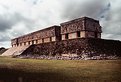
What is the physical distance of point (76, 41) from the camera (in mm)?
18688

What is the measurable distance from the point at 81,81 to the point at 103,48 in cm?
1225

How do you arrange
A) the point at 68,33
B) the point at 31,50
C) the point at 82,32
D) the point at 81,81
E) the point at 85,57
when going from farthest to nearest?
1. the point at 31,50
2. the point at 68,33
3. the point at 82,32
4. the point at 85,57
5. the point at 81,81

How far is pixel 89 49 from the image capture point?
56.3ft

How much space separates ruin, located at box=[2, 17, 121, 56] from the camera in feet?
58.2

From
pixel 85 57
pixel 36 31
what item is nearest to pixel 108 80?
pixel 85 57

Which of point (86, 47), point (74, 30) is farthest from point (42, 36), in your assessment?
Result: point (86, 47)

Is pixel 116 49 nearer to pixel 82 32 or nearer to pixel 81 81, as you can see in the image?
pixel 82 32

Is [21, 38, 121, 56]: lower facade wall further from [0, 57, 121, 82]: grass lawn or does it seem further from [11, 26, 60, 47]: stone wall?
[0, 57, 121, 82]: grass lawn

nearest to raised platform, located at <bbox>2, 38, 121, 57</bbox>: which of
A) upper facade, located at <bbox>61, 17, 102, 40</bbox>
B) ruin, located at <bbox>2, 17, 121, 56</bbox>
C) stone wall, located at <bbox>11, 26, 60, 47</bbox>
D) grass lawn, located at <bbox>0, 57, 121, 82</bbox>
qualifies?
ruin, located at <bbox>2, 17, 121, 56</bbox>

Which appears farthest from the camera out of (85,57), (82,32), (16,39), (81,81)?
(16,39)

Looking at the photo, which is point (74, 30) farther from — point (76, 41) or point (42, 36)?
point (42, 36)

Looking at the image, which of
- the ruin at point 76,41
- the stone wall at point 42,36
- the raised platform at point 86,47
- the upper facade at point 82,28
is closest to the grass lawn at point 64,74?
the raised platform at point 86,47

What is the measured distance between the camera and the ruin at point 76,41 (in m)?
17.8

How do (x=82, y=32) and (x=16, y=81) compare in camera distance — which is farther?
(x=82, y=32)
